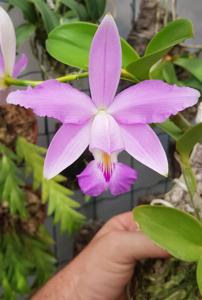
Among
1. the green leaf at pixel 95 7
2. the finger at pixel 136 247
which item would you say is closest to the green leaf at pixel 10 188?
the green leaf at pixel 95 7

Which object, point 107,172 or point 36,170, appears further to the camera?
point 36,170

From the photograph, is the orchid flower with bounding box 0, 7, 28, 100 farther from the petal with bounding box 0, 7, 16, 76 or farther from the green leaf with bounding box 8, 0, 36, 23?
the green leaf with bounding box 8, 0, 36, 23

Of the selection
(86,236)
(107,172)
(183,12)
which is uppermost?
(107,172)

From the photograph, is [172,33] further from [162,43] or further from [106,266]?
[106,266]

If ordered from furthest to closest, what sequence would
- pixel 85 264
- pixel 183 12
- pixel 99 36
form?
pixel 183 12 < pixel 85 264 < pixel 99 36

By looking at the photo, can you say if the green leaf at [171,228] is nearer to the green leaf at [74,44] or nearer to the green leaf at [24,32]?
the green leaf at [74,44]

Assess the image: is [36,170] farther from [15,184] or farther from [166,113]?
[166,113]

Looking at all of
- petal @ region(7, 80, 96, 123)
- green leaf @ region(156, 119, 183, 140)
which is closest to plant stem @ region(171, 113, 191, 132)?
green leaf @ region(156, 119, 183, 140)

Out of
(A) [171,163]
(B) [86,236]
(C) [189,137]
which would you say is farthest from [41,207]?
(C) [189,137]
